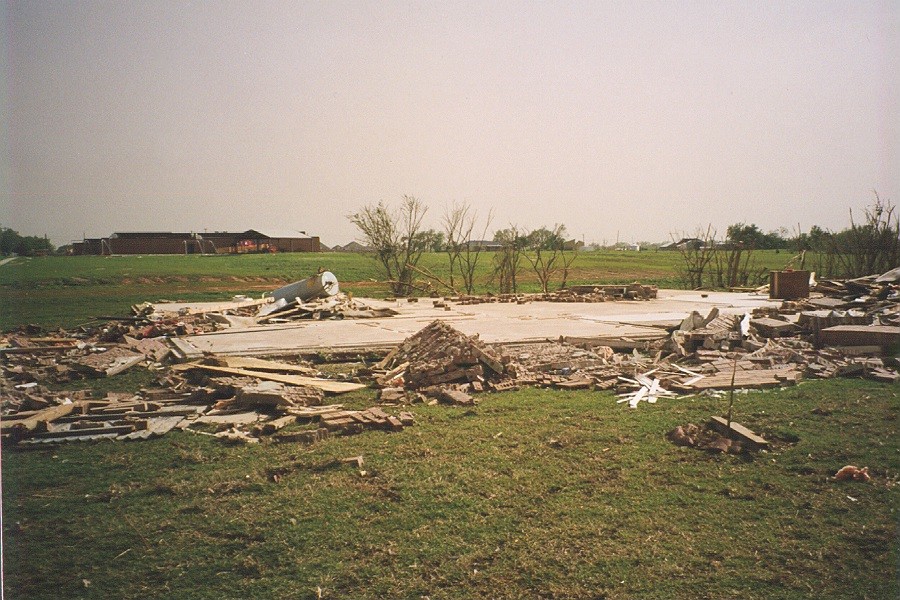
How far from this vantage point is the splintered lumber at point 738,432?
19.1 feet

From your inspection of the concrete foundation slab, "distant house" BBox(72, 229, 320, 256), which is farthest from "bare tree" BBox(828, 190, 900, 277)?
"distant house" BBox(72, 229, 320, 256)

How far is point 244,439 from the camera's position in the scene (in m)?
6.29

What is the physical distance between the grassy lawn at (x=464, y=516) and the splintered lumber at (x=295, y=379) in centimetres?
223

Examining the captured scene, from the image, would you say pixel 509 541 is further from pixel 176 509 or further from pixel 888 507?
pixel 888 507

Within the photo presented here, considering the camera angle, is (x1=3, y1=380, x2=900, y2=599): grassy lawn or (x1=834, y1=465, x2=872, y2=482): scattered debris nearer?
(x1=3, y1=380, x2=900, y2=599): grassy lawn

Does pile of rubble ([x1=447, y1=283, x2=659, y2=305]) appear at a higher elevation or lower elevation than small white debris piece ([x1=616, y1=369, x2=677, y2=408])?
higher

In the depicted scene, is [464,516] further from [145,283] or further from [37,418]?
[145,283]

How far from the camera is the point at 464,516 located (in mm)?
4434

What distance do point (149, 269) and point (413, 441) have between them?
141ft

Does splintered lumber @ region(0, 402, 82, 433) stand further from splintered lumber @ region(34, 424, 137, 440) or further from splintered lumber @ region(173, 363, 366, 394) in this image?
splintered lumber @ region(173, 363, 366, 394)

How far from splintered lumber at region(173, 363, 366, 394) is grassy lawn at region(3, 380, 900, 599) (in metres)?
2.23

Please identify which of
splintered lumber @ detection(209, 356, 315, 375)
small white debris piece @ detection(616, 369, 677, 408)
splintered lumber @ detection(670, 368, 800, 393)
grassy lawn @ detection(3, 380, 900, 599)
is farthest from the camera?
splintered lumber @ detection(209, 356, 315, 375)

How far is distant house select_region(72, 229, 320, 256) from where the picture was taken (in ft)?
241

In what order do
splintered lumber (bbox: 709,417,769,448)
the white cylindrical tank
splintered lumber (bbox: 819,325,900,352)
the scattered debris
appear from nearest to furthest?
the scattered debris < splintered lumber (bbox: 709,417,769,448) < splintered lumber (bbox: 819,325,900,352) < the white cylindrical tank
